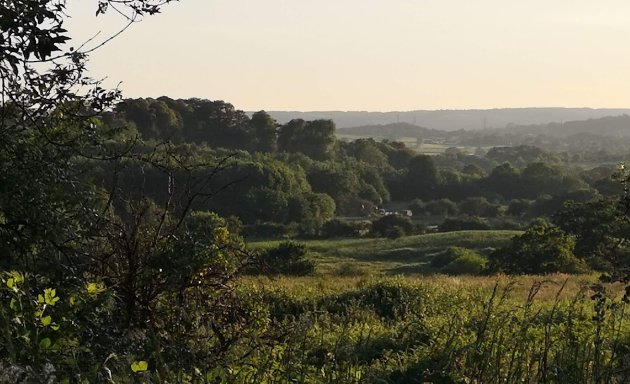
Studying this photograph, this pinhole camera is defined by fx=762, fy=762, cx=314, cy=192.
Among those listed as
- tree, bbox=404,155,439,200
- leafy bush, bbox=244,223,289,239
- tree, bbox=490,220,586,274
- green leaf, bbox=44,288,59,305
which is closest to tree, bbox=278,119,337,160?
tree, bbox=404,155,439,200

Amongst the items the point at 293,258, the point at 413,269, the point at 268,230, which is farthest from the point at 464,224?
the point at 293,258

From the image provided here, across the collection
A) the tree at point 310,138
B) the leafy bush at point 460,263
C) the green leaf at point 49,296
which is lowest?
the leafy bush at point 460,263

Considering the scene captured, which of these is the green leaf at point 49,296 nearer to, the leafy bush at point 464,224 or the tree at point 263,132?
the leafy bush at point 464,224

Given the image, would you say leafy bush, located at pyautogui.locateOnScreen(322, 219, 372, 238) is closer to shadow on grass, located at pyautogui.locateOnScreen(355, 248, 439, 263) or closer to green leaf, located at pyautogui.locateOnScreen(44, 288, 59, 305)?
shadow on grass, located at pyautogui.locateOnScreen(355, 248, 439, 263)

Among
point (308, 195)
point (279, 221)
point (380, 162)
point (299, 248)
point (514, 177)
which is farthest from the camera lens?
point (380, 162)

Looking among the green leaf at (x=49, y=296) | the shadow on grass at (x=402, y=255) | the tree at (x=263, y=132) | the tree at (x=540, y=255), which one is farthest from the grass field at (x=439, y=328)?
the tree at (x=263, y=132)

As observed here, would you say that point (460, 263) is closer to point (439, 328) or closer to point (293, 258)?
point (293, 258)

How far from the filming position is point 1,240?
5223mm

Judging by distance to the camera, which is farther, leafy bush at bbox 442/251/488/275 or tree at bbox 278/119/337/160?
tree at bbox 278/119/337/160

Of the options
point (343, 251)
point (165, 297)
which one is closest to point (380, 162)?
point (343, 251)

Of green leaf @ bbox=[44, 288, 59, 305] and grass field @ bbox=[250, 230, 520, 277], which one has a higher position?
green leaf @ bbox=[44, 288, 59, 305]

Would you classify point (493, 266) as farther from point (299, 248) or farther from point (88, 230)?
point (88, 230)

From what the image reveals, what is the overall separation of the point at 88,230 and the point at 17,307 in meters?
2.56

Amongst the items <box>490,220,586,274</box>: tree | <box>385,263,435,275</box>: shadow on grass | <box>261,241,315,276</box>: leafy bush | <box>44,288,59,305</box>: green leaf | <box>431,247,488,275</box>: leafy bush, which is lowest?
<box>385,263,435,275</box>: shadow on grass
